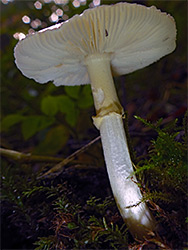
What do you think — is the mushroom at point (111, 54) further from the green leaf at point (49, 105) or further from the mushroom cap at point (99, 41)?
the green leaf at point (49, 105)

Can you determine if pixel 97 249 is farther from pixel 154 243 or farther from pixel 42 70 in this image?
pixel 42 70

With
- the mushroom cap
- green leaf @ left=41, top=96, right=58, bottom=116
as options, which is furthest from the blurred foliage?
the mushroom cap

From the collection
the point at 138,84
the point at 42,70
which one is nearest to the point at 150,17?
the point at 42,70

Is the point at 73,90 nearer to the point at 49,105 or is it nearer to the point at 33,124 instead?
the point at 49,105

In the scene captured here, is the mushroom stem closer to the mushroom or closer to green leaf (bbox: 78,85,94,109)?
the mushroom

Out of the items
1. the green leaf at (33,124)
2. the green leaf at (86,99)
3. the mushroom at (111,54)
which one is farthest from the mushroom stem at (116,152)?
the green leaf at (33,124)

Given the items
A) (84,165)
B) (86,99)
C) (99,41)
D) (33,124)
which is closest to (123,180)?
(84,165)
